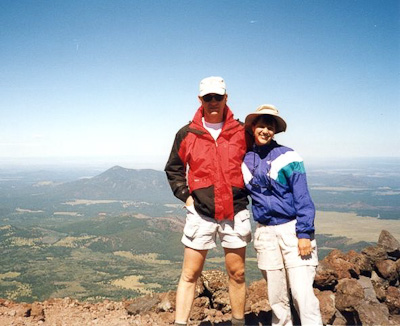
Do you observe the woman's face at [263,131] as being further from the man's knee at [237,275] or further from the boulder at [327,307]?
the boulder at [327,307]

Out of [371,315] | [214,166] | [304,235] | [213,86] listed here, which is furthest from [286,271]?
[371,315]

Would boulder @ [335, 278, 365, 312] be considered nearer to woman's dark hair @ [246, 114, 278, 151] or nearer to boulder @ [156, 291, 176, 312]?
boulder @ [156, 291, 176, 312]

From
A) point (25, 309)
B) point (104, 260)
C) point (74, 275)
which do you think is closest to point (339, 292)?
point (25, 309)

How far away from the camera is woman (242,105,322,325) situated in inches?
166

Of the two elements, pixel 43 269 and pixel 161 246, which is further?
pixel 161 246

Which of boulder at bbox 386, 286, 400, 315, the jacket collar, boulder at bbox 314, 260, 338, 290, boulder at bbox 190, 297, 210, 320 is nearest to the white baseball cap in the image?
the jacket collar

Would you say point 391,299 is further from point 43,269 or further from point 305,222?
point 43,269

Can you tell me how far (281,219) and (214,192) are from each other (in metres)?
1.01

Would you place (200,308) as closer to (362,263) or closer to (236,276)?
(236,276)

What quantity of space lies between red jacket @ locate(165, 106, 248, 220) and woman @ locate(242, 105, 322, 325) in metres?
0.19

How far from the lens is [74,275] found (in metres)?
130

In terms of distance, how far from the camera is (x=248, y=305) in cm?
659

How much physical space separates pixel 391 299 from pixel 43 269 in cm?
15364

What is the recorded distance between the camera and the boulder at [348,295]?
21.6 ft
